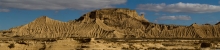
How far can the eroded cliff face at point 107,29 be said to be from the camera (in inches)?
4650

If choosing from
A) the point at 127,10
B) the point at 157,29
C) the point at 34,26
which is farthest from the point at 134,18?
the point at 34,26

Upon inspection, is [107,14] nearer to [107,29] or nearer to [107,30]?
[107,29]

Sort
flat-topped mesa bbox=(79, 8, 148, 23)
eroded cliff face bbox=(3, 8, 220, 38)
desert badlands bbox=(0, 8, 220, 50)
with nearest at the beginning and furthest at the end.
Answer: desert badlands bbox=(0, 8, 220, 50) → eroded cliff face bbox=(3, 8, 220, 38) → flat-topped mesa bbox=(79, 8, 148, 23)

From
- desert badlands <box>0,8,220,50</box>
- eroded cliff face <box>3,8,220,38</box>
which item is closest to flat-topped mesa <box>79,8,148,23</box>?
desert badlands <box>0,8,220,50</box>

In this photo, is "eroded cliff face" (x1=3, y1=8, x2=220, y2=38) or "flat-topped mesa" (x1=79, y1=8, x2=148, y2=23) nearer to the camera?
"eroded cliff face" (x1=3, y1=8, x2=220, y2=38)

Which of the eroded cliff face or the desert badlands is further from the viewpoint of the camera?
the eroded cliff face

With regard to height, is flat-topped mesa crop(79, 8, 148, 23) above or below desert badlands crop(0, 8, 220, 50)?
above

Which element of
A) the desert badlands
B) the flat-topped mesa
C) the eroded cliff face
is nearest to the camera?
the desert badlands

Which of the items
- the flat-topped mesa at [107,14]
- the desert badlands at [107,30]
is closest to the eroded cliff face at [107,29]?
the desert badlands at [107,30]

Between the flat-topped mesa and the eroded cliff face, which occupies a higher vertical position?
the flat-topped mesa

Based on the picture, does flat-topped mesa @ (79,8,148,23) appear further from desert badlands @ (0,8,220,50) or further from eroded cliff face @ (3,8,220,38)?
eroded cliff face @ (3,8,220,38)

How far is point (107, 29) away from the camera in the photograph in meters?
125

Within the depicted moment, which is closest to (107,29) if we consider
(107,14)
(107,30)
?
(107,30)

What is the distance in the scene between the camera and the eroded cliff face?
387ft
